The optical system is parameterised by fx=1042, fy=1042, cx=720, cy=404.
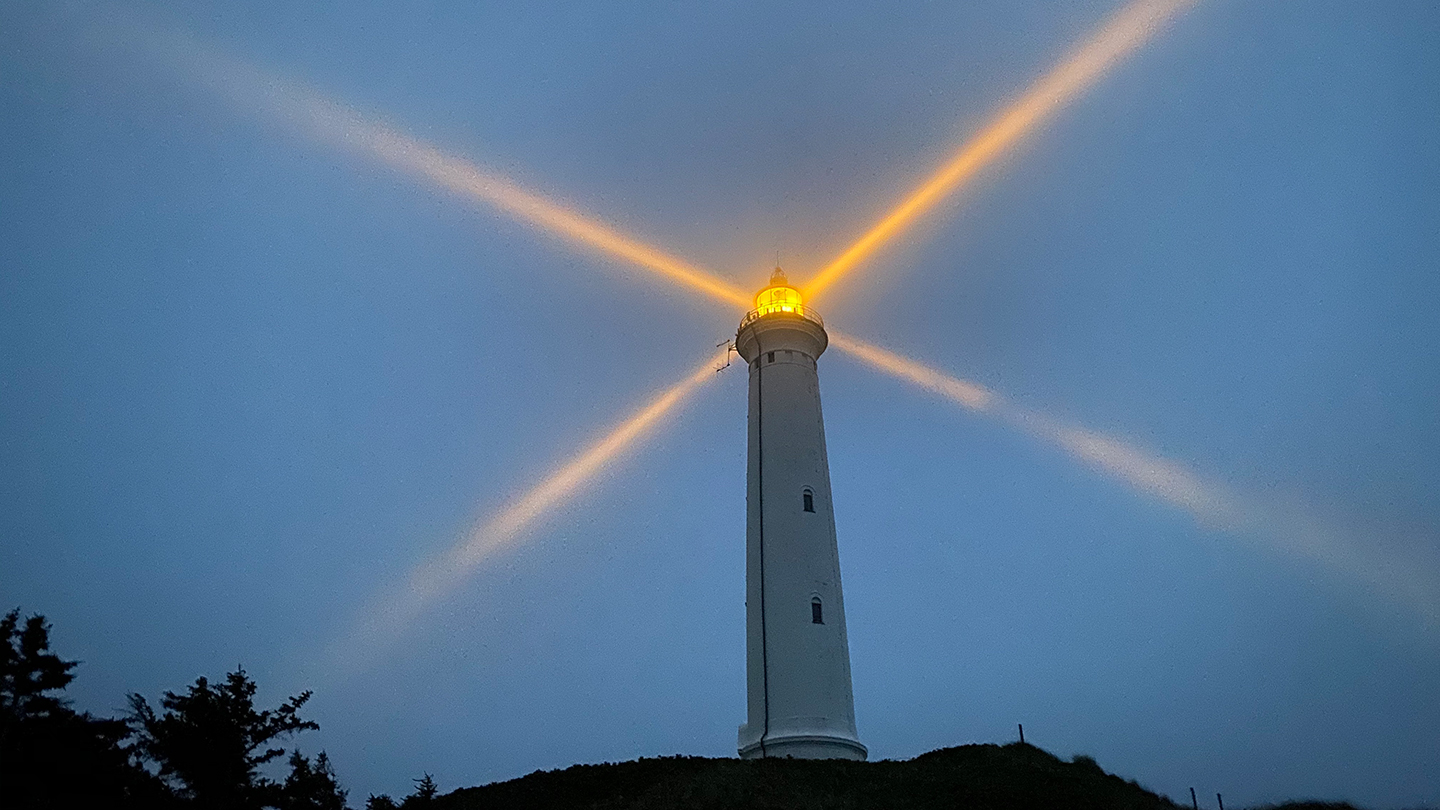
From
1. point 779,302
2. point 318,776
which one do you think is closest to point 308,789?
point 318,776

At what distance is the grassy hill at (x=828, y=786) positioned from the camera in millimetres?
24297

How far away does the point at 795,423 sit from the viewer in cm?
3325

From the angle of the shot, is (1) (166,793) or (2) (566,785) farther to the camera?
(2) (566,785)

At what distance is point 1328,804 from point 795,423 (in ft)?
69.1

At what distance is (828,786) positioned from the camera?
2522 cm

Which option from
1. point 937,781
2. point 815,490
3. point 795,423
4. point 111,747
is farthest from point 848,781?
point 111,747

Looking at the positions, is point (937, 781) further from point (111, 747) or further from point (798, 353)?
point (111, 747)

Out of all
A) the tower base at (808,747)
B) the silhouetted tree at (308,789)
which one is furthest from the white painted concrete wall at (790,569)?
→ the silhouetted tree at (308,789)

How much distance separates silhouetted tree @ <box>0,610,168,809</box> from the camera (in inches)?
719

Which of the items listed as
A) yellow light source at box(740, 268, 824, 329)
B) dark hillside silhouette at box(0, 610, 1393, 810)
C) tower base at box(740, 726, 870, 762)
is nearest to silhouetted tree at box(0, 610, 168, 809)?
dark hillside silhouette at box(0, 610, 1393, 810)

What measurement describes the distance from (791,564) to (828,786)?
284 inches

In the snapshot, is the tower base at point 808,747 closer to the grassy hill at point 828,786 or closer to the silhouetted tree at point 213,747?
the grassy hill at point 828,786

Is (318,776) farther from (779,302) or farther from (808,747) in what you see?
(779,302)

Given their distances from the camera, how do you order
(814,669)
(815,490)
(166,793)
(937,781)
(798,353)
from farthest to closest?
1. (798,353)
2. (815,490)
3. (814,669)
4. (937,781)
5. (166,793)
